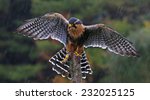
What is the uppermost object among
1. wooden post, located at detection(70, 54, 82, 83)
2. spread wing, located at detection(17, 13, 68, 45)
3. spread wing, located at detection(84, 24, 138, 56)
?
spread wing, located at detection(17, 13, 68, 45)

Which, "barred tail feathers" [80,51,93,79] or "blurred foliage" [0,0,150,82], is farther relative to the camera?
"blurred foliage" [0,0,150,82]

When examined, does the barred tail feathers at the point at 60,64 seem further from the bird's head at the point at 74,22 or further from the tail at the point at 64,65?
the bird's head at the point at 74,22

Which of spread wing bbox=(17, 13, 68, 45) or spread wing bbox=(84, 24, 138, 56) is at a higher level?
spread wing bbox=(17, 13, 68, 45)

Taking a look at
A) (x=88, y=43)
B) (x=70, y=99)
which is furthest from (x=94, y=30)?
(x=70, y=99)

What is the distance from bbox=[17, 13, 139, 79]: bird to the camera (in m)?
4.82

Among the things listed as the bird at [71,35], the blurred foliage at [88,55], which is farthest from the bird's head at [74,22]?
the blurred foliage at [88,55]

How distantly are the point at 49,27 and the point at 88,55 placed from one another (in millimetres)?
313

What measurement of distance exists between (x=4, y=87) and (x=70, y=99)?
0.43 metres

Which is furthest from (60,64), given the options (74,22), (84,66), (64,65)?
(74,22)

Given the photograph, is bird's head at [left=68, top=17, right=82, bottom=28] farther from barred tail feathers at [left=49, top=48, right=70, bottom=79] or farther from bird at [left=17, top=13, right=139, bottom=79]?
barred tail feathers at [left=49, top=48, right=70, bottom=79]

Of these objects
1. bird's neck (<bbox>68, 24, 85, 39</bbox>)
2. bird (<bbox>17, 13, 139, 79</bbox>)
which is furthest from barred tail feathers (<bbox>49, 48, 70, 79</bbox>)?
bird's neck (<bbox>68, 24, 85, 39</bbox>)

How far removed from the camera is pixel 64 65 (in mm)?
4863

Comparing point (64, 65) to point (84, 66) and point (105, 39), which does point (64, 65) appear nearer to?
point (84, 66)

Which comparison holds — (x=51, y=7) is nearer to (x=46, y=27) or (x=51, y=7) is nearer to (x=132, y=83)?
(x=46, y=27)
